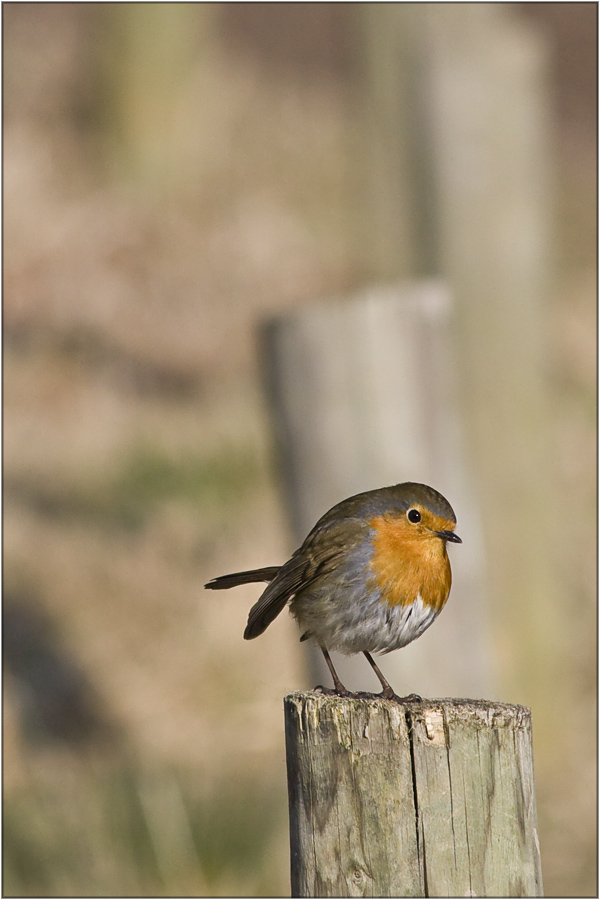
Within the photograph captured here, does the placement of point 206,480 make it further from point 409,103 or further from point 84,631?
point 409,103

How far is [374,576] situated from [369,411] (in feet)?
4.05

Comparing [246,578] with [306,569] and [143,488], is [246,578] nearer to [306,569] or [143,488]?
[306,569]

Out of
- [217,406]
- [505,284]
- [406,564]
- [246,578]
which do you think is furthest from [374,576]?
[217,406]

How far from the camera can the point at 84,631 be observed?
303 inches

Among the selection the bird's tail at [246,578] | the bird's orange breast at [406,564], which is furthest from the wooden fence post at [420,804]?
the bird's tail at [246,578]

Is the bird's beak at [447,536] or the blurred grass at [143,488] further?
the blurred grass at [143,488]

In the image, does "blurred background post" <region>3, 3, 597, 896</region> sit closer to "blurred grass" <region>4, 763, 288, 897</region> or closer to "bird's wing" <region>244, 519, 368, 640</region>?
"blurred grass" <region>4, 763, 288, 897</region>

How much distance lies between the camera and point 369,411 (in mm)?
4223

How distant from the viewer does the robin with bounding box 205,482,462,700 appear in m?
3.09

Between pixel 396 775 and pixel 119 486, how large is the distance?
21.7 ft

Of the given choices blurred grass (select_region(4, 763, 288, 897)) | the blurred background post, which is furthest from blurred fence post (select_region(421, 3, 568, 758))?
blurred grass (select_region(4, 763, 288, 897))

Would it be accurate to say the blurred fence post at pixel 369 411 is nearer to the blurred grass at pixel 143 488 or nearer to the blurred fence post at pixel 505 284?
the blurred fence post at pixel 505 284

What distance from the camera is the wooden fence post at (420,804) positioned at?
2.14 meters

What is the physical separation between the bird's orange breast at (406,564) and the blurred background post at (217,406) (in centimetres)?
106
